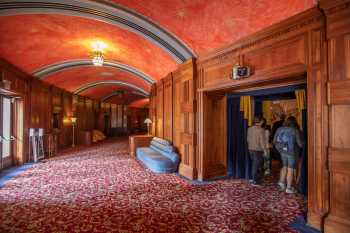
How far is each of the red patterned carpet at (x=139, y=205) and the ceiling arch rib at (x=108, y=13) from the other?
3486 millimetres

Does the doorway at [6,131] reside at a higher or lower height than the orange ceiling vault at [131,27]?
lower

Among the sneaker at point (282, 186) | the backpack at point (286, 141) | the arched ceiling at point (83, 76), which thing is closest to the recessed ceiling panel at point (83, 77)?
the arched ceiling at point (83, 76)

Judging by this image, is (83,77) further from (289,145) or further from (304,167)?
(304,167)

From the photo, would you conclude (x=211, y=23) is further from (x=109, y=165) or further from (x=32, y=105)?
(x=32, y=105)

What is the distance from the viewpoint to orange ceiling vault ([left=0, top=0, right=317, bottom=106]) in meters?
3.70

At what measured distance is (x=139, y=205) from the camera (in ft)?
11.7

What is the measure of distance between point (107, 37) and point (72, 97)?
791cm

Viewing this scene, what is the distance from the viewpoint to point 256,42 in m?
3.80

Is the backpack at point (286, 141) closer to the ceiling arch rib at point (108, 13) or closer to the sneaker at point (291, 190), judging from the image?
the sneaker at point (291, 190)

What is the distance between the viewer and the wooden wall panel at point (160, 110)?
8.11 m

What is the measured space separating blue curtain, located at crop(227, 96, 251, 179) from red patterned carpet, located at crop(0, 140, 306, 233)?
42cm

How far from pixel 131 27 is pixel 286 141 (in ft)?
14.6

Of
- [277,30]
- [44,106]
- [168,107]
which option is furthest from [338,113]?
[44,106]

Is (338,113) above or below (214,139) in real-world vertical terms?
above
